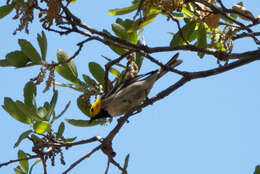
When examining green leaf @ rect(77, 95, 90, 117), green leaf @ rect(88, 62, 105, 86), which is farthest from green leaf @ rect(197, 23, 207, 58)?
green leaf @ rect(77, 95, 90, 117)

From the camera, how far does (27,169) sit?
363cm

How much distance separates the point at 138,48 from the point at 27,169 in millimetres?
1694

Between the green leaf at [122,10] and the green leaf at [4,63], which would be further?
the green leaf at [4,63]

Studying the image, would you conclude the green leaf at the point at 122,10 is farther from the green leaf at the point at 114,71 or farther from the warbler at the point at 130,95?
the warbler at the point at 130,95

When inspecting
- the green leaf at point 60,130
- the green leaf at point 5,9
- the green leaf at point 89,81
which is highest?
the green leaf at point 5,9

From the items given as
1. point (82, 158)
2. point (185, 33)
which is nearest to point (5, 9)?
point (82, 158)

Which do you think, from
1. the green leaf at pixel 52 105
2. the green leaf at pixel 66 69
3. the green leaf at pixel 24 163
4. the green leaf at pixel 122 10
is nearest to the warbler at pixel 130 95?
the green leaf at pixel 66 69

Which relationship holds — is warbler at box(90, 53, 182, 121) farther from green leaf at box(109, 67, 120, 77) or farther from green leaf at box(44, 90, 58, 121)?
green leaf at box(44, 90, 58, 121)

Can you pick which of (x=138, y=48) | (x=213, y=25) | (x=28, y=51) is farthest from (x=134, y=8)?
(x=28, y=51)

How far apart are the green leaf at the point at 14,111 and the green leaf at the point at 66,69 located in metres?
0.58

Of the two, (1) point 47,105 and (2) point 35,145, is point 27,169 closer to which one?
(2) point 35,145

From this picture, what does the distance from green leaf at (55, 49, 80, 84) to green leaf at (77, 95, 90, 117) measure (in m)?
0.18

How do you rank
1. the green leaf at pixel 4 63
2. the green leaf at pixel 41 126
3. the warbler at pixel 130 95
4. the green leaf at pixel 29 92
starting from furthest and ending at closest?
the warbler at pixel 130 95, the green leaf at pixel 4 63, the green leaf at pixel 29 92, the green leaf at pixel 41 126

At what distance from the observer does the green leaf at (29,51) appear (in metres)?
3.15
